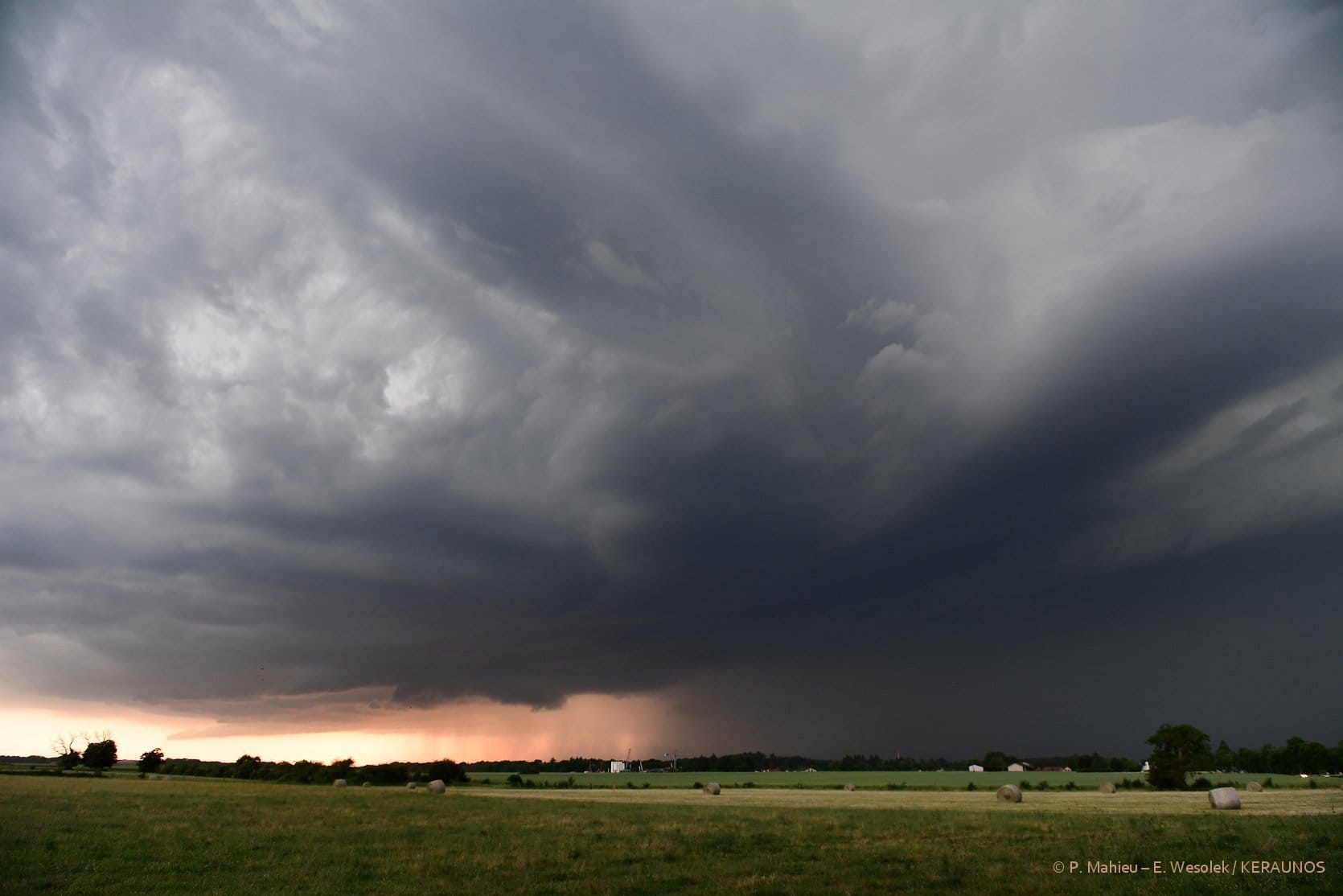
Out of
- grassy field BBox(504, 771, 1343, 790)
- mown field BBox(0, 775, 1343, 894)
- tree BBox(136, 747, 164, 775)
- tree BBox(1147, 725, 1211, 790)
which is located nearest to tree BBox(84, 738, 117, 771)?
tree BBox(136, 747, 164, 775)

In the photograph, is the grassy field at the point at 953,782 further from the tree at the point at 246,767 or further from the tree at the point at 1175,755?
the tree at the point at 246,767

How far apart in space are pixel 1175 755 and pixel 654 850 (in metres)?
92.1

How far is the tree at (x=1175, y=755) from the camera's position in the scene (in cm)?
8981

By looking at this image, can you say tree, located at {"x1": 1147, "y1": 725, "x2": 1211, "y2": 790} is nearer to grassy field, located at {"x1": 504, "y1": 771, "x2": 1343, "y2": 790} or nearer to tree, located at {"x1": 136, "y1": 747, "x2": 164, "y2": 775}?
grassy field, located at {"x1": 504, "y1": 771, "x2": 1343, "y2": 790}

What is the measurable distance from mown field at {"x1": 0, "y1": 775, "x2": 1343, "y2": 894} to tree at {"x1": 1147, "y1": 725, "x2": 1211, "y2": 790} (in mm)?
55485

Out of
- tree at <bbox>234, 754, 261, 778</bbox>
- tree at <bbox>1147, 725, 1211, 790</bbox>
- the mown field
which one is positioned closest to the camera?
the mown field

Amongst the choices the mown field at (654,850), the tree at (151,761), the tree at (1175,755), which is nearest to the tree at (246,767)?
the tree at (151,761)

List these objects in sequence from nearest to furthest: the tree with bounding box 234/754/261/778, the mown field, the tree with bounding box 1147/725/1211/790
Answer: the mown field → the tree with bounding box 1147/725/1211/790 → the tree with bounding box 234/754/261/778

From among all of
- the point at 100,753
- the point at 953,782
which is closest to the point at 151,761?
the point at 100,753

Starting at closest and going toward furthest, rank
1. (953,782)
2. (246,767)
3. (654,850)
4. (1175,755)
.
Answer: (654,850) → (1175,755) → (953,782) → (246,767)

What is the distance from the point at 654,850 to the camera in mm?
27047

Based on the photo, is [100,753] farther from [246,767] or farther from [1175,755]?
[1175,755]

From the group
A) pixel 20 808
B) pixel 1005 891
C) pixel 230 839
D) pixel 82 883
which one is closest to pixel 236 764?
pixel 20 808

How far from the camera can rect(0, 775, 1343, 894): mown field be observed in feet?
65.5
